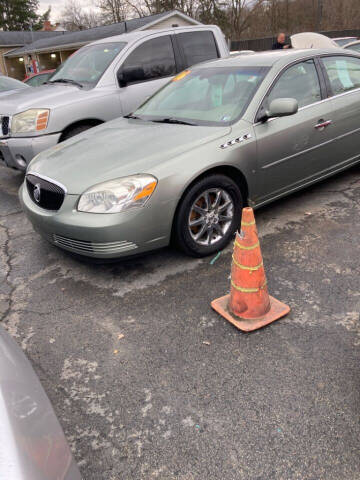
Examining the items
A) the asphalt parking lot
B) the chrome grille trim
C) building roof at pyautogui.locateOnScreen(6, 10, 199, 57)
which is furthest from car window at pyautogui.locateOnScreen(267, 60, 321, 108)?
building roof at pyautogui.locateOnScreen(6, 10, 199, 57)

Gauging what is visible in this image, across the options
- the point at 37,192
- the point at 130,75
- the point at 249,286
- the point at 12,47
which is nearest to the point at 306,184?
the point at 249,286

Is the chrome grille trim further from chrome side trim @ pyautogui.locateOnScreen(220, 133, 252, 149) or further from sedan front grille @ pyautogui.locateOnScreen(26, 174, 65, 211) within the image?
chrome side trim @ pyautogui.locateOnScreen(220, 133, 252, 149)

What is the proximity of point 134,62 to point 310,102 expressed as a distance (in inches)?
113

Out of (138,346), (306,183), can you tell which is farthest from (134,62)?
(138,346)

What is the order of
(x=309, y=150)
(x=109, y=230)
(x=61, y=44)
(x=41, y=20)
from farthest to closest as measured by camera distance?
(x=41, y=20), (x=61, y=44), (x=309, y=150), (x=109, y=230)

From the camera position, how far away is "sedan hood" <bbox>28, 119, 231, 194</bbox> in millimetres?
3062

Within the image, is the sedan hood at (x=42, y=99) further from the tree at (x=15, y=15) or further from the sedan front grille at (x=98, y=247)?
the tree at (x=15, y=15)

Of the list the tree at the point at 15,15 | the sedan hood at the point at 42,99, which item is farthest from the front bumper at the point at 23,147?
the tree at the point at 15,15

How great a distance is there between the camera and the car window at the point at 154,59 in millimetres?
5662

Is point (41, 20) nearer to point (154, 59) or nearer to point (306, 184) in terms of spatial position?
point (154, 59)

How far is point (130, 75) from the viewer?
559 cm

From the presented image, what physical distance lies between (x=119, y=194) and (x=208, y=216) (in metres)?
0.84

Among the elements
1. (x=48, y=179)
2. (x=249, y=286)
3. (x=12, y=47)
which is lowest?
(x=249, y=286)

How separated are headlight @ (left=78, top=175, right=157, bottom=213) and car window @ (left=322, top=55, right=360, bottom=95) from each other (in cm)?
253
